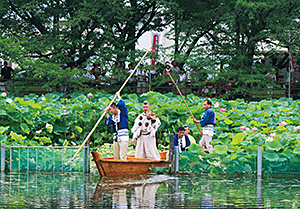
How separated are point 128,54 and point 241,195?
12.7 metres

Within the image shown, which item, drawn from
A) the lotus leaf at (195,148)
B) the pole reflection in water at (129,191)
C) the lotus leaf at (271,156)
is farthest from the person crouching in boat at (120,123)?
the lotus leaf at (271,156)

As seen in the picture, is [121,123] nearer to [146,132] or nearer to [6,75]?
[146,132]

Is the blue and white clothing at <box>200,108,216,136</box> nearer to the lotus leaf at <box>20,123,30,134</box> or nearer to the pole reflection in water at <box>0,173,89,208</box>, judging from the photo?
the pole reflection in water at <box>0,173,89,208</box>

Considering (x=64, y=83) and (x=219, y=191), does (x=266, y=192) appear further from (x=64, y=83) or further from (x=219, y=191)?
(x=64, y=83)

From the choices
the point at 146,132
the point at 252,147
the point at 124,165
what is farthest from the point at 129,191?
the point at 252,147

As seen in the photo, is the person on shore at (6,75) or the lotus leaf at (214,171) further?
the person on shore at (6,75)

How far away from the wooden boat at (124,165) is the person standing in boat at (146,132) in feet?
1.03

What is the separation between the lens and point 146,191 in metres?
8.38

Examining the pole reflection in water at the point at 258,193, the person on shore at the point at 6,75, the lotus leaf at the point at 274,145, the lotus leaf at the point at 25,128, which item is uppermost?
the person on shore at the point at 6,75

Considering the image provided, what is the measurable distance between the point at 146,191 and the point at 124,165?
203 cm

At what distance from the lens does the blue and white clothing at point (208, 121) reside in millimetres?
11562

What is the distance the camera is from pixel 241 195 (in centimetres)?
807

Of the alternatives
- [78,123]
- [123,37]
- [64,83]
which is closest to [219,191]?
[78,123]

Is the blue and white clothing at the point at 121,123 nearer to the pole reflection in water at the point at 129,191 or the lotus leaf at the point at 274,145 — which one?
the pole reflection in water at the point at 129,191
